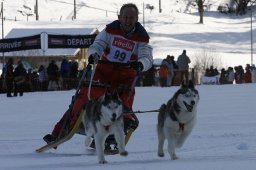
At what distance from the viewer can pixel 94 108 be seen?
243 inches

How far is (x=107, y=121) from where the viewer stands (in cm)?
588

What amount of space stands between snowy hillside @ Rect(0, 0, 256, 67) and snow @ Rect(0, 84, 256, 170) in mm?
33023

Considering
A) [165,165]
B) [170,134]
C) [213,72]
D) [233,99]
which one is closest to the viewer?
[165,165]

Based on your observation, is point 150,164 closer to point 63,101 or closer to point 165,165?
point 165,165

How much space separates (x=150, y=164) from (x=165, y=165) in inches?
5.9

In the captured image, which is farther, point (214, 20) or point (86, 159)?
point (214, 20)

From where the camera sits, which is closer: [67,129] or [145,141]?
[67,129]

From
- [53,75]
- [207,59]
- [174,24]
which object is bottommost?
[53,75]

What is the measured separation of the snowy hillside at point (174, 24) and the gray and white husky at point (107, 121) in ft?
136

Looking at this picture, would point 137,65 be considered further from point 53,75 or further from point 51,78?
point 51,78

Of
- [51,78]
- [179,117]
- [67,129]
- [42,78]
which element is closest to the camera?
[179,117]

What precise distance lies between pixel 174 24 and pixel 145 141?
54.2 meters

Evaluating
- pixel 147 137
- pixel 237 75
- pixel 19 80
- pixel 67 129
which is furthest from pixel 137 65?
pixel 237 75

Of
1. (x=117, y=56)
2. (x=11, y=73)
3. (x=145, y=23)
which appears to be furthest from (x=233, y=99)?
(x=145, y=23)
